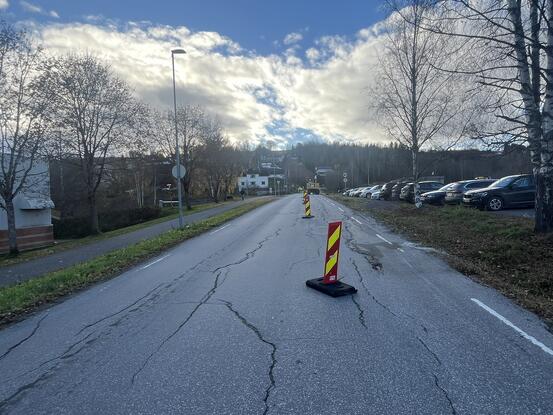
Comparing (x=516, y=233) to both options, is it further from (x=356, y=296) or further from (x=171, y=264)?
(x=171, y=264)

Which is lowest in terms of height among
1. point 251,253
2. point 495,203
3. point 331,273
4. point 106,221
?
point 106,221

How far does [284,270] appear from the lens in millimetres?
8398

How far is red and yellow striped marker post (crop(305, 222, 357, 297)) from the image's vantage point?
6.44 meters

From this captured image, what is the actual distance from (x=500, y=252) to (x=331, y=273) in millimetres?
5022

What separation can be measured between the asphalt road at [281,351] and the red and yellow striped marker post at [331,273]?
0.70ft

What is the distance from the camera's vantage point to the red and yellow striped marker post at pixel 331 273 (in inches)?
253

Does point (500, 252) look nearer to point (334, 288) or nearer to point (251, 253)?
point (334, 288)

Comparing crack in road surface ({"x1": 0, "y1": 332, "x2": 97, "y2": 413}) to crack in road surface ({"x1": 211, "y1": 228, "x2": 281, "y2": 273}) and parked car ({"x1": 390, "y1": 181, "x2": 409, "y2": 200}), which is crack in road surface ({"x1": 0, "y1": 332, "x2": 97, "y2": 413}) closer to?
crack in road surface ({"x1": 211, "y1": 228, "x2": 281, "y2": 273})

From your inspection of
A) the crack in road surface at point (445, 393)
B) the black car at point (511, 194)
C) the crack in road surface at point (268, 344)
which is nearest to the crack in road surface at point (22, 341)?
the crack in road surface at point (268, 344)

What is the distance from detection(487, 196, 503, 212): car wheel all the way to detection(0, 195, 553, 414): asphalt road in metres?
11.9

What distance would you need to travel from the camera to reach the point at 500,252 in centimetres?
914

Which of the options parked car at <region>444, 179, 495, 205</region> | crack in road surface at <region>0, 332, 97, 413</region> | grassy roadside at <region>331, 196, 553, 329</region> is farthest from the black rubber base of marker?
parked car at <region>444, 179, 495, 205</region>

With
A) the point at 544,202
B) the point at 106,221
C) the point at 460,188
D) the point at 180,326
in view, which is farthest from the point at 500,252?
the point at 106,221

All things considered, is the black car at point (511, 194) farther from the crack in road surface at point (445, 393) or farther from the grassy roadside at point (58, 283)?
the crack in road surface at point (445, 393)
